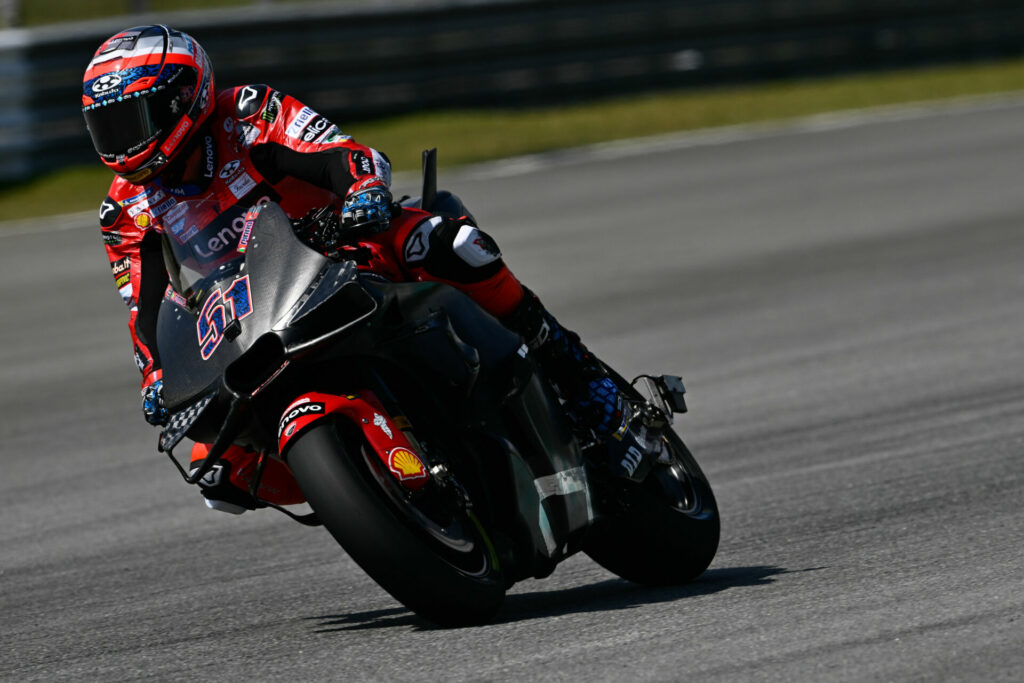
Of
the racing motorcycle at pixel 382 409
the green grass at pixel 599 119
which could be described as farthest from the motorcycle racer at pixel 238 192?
the green grass at pixel 599 119

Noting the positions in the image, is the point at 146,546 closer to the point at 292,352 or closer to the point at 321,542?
the point at 321,542

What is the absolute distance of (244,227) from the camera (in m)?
4.38

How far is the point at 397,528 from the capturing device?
3.72 metres

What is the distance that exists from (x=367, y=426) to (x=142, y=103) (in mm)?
1249

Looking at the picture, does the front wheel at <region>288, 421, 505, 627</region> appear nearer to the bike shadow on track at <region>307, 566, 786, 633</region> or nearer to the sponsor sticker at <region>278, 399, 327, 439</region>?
the sponsor sticker at <region>278, 399, 327, 439</region>

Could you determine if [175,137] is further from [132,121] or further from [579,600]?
[579,600]

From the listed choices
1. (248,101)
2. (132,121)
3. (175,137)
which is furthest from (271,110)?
(132,121)

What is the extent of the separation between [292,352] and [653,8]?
15477 mm

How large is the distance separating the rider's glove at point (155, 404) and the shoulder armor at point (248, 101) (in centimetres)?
100

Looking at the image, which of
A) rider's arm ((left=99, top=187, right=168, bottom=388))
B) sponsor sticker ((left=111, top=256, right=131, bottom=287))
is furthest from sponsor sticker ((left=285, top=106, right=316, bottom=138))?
sponsor sticker ((left=111, top=256, right=131, bottom=287))

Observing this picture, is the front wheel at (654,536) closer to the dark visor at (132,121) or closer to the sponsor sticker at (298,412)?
the sponsor sticker at (298,412)

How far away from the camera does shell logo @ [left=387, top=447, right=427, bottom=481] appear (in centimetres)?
383

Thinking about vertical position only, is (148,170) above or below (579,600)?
above

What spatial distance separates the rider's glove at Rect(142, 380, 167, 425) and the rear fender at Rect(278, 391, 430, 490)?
0.40 metres
